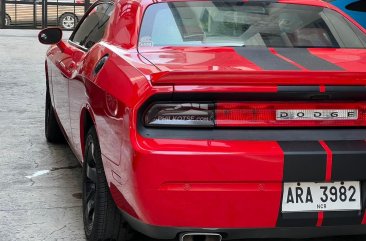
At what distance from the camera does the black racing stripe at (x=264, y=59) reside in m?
2.80

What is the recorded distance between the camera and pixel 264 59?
116 inches

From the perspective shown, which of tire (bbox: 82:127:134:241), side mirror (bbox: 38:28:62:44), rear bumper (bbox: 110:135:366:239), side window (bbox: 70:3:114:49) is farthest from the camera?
side mirror (bbox: 38:28:62:44)

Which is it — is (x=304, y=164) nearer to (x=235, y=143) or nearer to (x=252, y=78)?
(x=235, y=143)

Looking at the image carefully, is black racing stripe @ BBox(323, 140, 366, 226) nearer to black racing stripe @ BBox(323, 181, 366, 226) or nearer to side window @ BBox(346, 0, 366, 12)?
black racing stripe @ BBox(323, 181, 366, 226)

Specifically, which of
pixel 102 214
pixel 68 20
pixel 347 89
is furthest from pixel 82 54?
pixel 68 20

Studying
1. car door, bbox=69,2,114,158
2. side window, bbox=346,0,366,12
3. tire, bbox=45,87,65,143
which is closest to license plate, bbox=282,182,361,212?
car door, bbox=69,2,114,158

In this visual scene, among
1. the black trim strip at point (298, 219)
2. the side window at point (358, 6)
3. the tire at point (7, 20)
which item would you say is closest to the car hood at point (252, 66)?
the black trim strip at point (298, 219)

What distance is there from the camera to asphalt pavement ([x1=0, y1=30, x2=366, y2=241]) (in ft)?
12.4

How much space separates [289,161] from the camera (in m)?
2.62

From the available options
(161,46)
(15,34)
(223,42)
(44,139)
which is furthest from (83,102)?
(15,34)

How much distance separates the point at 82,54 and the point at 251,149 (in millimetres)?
1894

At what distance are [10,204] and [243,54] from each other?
2.02 metres

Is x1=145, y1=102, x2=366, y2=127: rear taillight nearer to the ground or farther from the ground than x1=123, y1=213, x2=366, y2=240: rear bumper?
farther from the ground

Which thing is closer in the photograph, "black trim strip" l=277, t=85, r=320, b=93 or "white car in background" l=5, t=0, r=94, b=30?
"black trim strip" l=277, t=85, r=320, b=93
